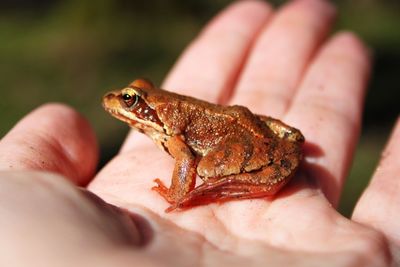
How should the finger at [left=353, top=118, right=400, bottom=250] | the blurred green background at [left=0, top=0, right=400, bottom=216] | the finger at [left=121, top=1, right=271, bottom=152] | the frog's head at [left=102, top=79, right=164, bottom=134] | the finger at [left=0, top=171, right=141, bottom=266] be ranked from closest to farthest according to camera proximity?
the finger at [left=0, top=171, right=141, bottom=266], the finger at [left=353, top=118, right=400, bottom=250], the frog's head at [left=102, top=79, right=164, bottom=134], the finger at [left=121, top=1, right=271, bottom=152], the blurred green background at [left=0, top=0, right=400, bottom=216]

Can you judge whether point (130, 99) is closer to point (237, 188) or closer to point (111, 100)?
point (111, 100)

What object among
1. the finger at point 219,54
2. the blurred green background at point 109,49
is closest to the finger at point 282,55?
the finger at point 219,54

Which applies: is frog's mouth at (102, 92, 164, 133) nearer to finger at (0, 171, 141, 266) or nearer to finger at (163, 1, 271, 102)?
finger at (163, 1, 271, 102)

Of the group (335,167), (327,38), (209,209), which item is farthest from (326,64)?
(209,209)

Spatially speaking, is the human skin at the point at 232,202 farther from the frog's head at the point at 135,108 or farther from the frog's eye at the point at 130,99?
the frog's eye at the point at 130,99

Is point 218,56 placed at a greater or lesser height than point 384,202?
greater

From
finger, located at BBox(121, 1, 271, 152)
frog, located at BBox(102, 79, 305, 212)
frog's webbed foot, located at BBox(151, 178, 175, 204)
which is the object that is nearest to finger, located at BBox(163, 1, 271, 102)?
finger, located at BBox(121, 1, 271, 152)

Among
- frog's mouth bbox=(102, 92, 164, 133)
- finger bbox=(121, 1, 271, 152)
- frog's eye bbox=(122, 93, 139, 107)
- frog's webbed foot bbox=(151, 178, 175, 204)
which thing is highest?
finger bbox=(121, 1, 271, 152)

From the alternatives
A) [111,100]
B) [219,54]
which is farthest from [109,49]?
[111,100]
